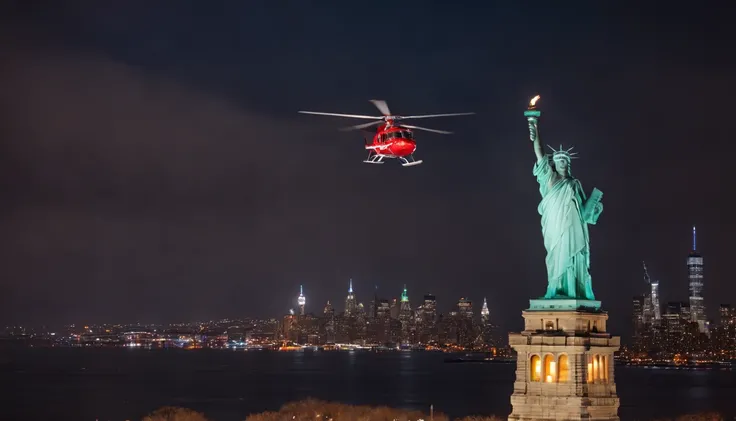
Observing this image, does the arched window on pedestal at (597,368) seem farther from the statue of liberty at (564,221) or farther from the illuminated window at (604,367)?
the statue of liberty at (564,221)

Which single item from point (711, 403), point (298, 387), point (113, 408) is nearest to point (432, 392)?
point (298, 387)

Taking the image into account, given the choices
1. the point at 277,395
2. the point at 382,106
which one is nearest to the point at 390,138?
the point at 382,106

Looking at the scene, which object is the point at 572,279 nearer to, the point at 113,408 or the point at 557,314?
the point at 557,314

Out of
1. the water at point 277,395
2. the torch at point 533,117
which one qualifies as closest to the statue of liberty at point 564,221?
the torch at point 533,117

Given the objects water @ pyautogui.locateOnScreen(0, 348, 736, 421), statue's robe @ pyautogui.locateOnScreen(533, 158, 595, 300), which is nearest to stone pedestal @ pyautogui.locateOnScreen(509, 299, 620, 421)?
statue's robe @ pyautogui.locateOnScreen(533, 158, 595, 300)

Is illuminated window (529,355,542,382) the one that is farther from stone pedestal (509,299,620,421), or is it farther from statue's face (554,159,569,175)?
statue's face (554,159,569,175)

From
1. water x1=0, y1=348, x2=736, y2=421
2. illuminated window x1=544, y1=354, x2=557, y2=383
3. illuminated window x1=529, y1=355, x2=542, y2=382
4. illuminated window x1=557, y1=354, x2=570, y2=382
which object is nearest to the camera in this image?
illuminated window x1=557, y1=354, x2=570, y2=382
